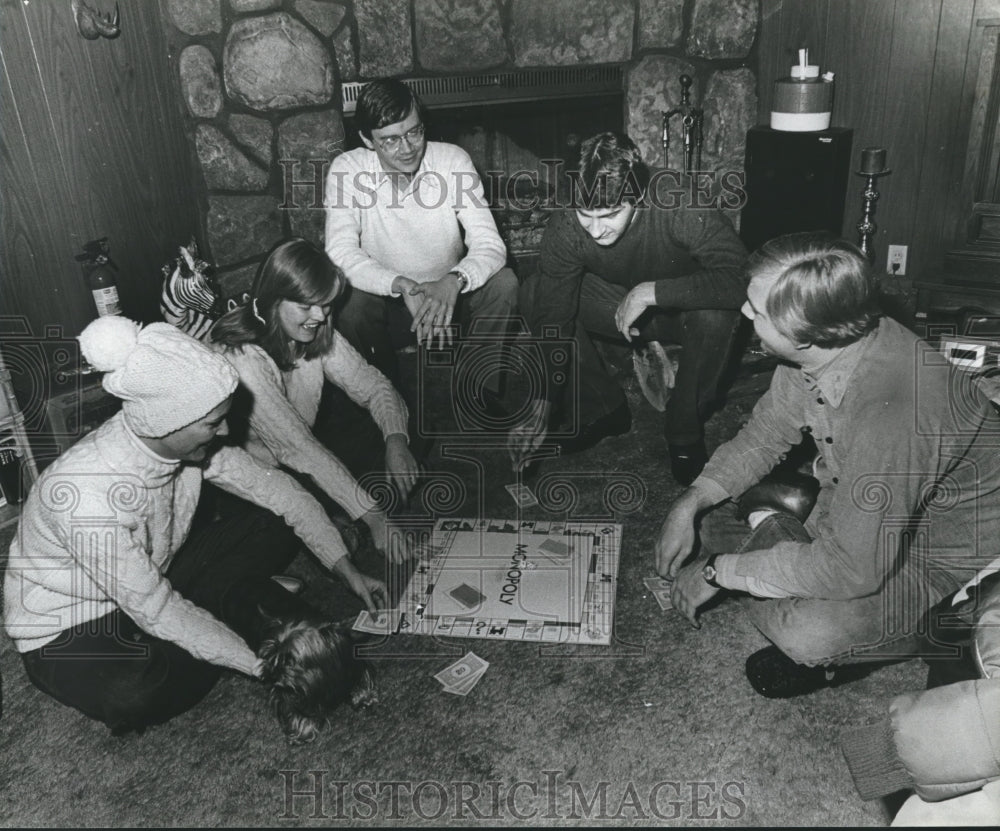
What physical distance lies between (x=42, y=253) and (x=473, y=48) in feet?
5.87

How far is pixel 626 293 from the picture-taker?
2.88m

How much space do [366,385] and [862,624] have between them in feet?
4.66

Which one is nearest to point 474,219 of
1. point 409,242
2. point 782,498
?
point 409,242


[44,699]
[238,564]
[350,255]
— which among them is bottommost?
[44,699]

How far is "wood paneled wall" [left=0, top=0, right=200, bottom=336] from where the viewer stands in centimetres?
268

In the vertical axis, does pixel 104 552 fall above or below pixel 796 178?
below

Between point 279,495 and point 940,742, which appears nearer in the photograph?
point 940,742

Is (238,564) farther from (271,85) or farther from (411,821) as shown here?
(271,85)

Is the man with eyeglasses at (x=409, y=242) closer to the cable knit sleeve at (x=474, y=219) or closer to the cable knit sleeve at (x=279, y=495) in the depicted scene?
the cable knit sleeve at (x=474, y=219)

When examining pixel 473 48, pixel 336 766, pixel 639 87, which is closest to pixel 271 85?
pixel 473 48

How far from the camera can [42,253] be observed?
2807mm

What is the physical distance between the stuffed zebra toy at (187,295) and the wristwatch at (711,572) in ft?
6.92

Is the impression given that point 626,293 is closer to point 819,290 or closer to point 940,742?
point 819,290

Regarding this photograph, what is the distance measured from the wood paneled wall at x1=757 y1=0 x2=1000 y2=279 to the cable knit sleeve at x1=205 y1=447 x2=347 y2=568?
104 inches
